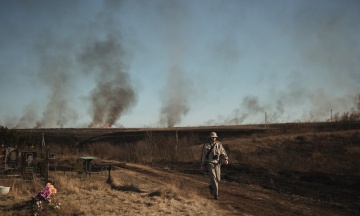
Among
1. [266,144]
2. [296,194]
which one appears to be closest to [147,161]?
[266,144]

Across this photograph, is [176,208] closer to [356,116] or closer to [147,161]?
[147,161]

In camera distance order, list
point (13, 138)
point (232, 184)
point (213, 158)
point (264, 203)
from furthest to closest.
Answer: point (13, 138) → point (232, 184) → point (264, 203) → point (213, 158)

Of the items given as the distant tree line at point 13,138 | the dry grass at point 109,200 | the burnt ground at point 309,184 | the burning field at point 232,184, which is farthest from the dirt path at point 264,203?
the distant tree line at point 13,138

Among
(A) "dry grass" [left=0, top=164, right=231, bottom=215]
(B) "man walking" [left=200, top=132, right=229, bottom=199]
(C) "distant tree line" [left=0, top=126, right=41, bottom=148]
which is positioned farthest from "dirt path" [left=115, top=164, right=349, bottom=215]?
(C) "distant tree line" [left=0, top=126, right=41, bottom=148]

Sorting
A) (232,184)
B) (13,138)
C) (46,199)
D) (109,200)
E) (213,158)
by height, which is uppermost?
(13,138)

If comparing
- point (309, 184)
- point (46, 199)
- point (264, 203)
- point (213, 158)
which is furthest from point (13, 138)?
point (309, 184)

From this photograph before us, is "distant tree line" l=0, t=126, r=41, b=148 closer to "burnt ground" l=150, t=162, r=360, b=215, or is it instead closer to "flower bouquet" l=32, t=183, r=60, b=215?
"burnt ground" l=150, t=162, r=360, b=215

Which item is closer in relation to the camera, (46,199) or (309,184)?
(46,199)

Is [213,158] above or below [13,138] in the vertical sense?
below

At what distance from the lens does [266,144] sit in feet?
108

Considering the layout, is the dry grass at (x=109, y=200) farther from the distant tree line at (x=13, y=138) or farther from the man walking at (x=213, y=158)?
the distant tree line at (x=13, y=138)

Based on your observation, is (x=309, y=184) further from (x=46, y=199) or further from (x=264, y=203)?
(x=46, y=199)

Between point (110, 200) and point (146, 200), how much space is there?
1241 millimetres

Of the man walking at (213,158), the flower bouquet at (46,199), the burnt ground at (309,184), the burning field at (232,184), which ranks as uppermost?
the man walking at (213,158)
